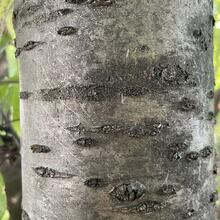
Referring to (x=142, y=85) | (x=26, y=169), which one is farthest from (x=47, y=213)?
(x=142, y=85)

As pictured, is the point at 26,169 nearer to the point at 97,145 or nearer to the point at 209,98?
the point at 97,145

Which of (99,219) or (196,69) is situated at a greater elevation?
(196,69)

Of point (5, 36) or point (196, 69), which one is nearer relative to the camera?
point (196, 69)

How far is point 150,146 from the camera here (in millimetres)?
452

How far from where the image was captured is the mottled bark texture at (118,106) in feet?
1.46

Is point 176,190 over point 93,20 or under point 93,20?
under

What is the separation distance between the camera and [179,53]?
46cm

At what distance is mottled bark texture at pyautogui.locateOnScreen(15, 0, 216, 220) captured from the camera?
1.46 ft

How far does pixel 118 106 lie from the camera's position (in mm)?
446

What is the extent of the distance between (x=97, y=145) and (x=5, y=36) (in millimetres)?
781

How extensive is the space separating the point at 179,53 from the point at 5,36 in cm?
78

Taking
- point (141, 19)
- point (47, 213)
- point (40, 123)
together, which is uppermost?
point (141, 19)

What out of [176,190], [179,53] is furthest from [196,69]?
[176,190]

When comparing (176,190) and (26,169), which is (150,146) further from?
(26,169)
